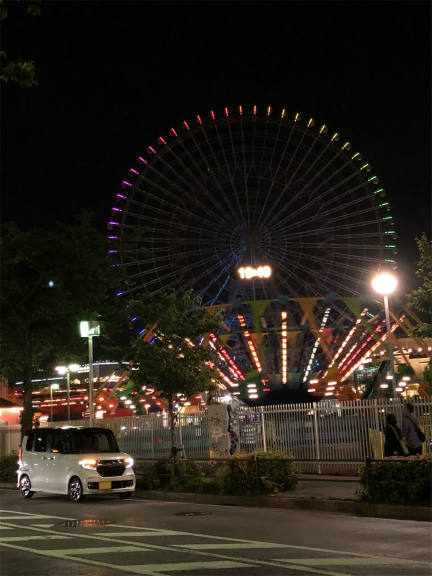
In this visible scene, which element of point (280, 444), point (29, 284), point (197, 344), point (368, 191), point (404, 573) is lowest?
point (404, 573)

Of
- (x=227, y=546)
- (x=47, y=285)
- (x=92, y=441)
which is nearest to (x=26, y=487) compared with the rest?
(x=92, y=441)

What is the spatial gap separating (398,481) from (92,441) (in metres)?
8.25

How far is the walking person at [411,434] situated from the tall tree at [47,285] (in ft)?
41.9

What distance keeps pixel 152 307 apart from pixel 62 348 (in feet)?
16.9

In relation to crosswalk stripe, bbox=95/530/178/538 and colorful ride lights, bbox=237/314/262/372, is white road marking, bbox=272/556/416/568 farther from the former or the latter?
colorful ride lights, bbox=237/314/262/372

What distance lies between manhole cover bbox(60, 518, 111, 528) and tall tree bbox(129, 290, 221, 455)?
24.9 ft

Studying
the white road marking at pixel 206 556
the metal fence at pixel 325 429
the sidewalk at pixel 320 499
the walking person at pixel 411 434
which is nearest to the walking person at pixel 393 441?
the walking person at pixel 411 434

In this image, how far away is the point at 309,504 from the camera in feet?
48.6

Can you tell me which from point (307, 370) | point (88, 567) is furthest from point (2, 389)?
point (88, 567)

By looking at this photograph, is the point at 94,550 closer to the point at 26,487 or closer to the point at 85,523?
the point at 85,523

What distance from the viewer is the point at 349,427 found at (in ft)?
64.7

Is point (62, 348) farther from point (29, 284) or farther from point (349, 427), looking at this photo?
point (349, 427)

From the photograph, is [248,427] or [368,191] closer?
[248,427]

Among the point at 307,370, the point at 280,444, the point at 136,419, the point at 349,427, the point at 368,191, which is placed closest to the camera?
the point at 349,427
